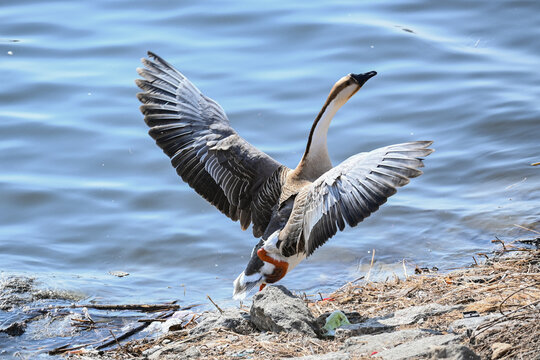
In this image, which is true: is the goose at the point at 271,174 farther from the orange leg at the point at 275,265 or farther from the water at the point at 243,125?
the water at the point at 243,125

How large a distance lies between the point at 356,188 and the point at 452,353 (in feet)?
5.47

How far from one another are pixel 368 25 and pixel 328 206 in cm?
843

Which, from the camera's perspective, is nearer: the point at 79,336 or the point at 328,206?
the point at 328,206

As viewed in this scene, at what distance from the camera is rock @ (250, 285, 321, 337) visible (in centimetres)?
484

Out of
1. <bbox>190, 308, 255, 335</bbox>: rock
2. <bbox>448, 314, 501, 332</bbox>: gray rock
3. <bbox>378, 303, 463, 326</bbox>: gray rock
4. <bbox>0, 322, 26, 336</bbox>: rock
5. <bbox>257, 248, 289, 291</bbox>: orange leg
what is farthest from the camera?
<bbox>0, 322, 26, 336</bbox>: rock

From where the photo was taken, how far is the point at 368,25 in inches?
519

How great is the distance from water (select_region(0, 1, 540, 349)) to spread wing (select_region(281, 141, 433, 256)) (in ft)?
7.02

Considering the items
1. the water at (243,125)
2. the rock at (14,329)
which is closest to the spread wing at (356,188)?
the water at (243,125)

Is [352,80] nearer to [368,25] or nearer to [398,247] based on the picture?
[398,247]

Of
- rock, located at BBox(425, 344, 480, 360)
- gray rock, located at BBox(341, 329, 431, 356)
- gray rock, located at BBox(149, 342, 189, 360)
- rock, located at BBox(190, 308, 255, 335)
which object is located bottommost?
gray rock, located at BBox(149, 342, 189, 360)

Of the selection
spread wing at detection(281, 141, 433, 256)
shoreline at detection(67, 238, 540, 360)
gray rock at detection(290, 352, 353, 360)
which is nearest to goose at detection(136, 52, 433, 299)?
spread wing at detection(281, 141, 433, 256)

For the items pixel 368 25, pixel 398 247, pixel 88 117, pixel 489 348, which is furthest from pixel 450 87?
pixel 489 348

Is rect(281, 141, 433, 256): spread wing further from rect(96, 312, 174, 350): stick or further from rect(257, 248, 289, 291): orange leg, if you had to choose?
rect(96, 312, 174, 350): stick

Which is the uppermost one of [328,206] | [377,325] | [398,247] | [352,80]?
[352,80]
